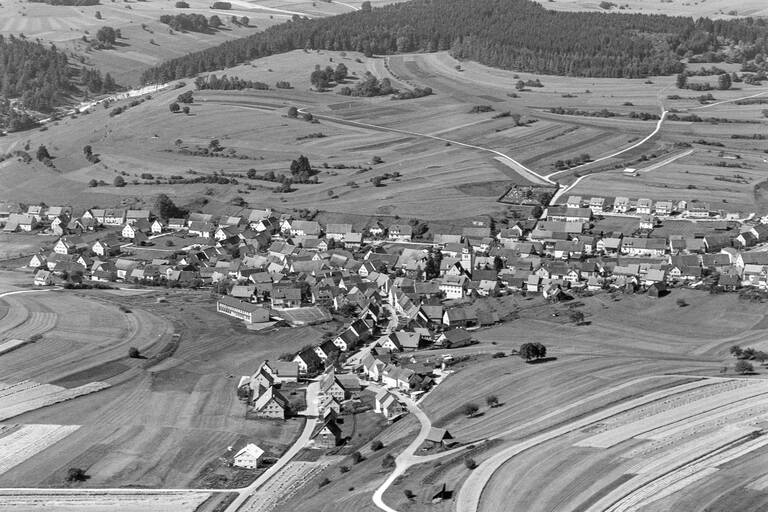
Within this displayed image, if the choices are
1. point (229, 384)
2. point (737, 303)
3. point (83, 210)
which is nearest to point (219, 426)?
point (229, 384)

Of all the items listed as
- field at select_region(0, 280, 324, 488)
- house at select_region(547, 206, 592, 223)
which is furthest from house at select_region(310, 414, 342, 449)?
house at select_region(547, 206, 592, 223)

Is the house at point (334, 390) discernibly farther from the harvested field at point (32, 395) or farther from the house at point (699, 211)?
the house at point (699, 211)

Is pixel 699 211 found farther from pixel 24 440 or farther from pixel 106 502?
pixel 106 502

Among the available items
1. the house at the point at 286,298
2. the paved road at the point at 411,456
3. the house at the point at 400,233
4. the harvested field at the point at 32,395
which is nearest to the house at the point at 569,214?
the house at the point at 400,233

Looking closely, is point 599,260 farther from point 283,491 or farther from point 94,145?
point 94,145

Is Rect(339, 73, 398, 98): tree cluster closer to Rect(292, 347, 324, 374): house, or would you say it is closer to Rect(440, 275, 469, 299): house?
Rect(440, 275, 469, 299): house

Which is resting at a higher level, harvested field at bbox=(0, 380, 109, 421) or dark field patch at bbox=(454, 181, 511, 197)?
dark field patch at bbox=(454, 181, 511, 197)

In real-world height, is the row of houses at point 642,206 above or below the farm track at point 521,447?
above
